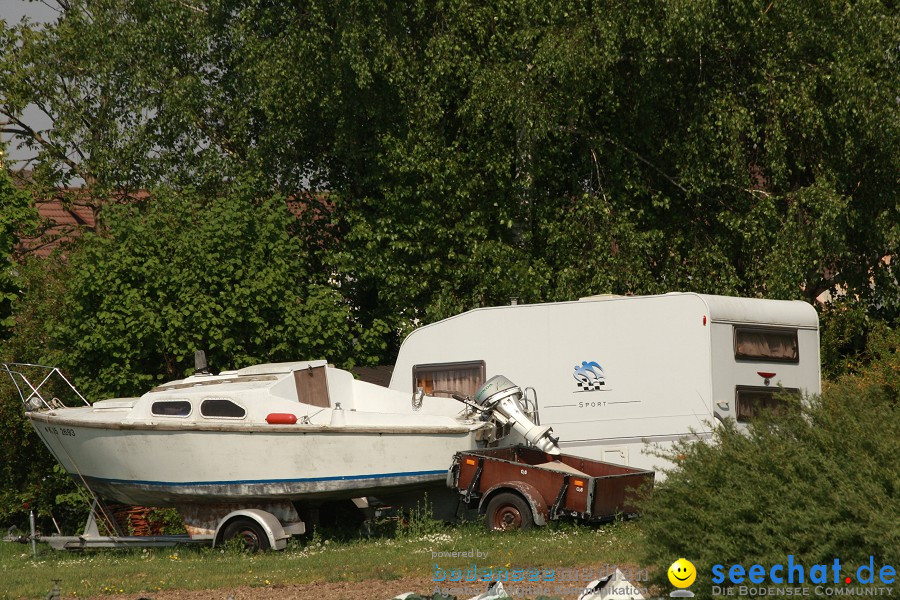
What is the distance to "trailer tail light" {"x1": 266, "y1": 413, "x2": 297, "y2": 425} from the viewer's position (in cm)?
1424

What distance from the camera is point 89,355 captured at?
62.2 feet

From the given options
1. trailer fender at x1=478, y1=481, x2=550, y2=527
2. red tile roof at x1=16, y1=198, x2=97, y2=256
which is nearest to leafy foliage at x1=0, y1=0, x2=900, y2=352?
red tile roof at x1=16, y1=198, x2=97, y2=256

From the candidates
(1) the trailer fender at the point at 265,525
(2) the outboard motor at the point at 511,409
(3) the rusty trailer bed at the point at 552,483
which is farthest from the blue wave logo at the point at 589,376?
(1) the trailer fender at the point at 265,525

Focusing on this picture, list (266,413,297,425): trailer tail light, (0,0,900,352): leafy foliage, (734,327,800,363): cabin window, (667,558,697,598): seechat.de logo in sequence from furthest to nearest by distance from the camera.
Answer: (0,0,900,352): leafy foliage < (734,327,800,363): cabin window < (266,413,297,425): trailer tail light < (667,558,697,598): seechat.de logo

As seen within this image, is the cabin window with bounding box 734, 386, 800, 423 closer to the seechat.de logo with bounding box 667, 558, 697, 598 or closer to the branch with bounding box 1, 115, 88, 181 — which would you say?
Result: the seechat.de logo with bounding box 667, 558, 697, 598

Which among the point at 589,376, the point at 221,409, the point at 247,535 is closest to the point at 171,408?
the point at 221,409

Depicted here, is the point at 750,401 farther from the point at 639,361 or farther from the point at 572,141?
the point at 572,141

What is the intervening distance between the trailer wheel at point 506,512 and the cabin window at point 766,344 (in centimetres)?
357

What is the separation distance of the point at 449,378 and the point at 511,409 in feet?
5.97

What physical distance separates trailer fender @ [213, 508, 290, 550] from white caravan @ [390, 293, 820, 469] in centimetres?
338

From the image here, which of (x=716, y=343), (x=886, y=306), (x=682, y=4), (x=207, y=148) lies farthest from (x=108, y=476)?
(x=886, y=306)

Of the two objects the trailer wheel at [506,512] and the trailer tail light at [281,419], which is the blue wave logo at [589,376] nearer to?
the trailer wheel at [506,512]

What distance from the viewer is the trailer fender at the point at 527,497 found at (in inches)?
537

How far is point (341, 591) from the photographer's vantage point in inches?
402
